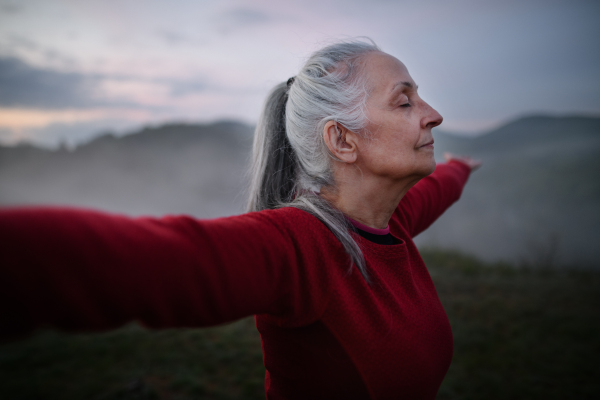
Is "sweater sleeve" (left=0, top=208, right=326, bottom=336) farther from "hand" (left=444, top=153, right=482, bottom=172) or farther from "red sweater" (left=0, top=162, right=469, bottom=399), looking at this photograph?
"hand" (left=444, top=153, right=482, bottom=172)

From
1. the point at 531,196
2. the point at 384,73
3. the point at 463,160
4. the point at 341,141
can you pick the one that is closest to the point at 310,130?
the point at 341,141

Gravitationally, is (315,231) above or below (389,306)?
above

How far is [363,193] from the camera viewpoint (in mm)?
1293

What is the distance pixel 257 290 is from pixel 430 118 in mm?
972

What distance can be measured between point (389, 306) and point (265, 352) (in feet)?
1.61

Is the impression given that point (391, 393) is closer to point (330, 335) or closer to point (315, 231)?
point (330, 335)

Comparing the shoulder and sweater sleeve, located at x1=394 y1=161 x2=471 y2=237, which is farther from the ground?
the shoulder

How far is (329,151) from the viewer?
1319 millimetres

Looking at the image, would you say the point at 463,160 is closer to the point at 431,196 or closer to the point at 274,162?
the point at 431,196

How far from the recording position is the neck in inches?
50.7

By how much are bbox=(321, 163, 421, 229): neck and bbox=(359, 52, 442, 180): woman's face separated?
0.15 feet

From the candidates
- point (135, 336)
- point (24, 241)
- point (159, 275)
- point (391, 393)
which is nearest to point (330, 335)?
point (391, 393)

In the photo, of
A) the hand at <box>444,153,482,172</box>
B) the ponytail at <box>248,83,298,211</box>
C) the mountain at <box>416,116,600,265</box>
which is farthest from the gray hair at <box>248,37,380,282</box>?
the mountain at <box>416,116,600,265</box>

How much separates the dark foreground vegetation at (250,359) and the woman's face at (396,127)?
3.02 metres
